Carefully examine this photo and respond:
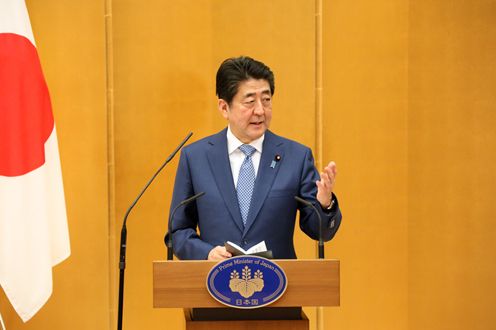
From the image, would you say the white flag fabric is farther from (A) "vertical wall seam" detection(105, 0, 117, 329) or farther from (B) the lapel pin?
(B) the lapel pin

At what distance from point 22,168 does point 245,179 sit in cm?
121

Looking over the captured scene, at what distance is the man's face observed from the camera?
2910 mm

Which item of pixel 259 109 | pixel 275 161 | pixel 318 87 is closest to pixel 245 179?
pixel 275 161

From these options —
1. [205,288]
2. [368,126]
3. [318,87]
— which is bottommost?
[205,288]

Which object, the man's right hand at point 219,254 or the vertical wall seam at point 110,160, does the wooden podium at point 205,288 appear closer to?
the man's right hand at point 219,254

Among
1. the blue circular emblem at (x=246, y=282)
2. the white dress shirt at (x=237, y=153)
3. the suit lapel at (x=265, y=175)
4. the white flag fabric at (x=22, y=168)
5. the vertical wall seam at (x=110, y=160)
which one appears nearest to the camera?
the blue circular emblem at (x=246, y=282)

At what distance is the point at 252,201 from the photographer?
286cm

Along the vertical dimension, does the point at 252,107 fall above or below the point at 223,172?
above

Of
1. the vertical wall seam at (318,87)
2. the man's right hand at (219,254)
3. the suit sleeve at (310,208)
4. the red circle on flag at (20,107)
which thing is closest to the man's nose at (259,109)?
the suit sleeve at (310,208)

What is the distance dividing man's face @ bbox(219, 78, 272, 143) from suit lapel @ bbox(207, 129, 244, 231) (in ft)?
0.39

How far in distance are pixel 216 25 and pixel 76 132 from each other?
99cm

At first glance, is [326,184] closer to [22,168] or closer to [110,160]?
[22,168]

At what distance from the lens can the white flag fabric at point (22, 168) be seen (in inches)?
138

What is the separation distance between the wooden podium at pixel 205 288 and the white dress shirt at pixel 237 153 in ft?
2.26
